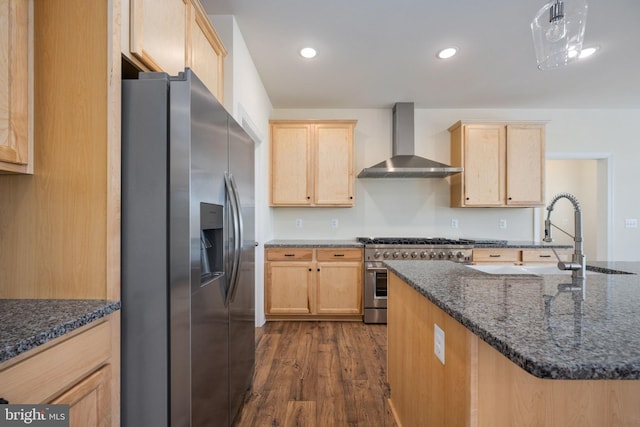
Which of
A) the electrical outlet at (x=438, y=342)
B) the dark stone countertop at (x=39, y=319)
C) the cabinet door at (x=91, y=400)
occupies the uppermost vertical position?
the dark stone countertop at (x=39, y=319)

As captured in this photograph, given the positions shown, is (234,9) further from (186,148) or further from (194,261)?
(194,261)

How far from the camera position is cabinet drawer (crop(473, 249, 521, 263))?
3254mm

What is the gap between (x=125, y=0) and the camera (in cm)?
105

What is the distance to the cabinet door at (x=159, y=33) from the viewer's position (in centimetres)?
108

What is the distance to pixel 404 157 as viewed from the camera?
3.64m

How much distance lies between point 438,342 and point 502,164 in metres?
3.19

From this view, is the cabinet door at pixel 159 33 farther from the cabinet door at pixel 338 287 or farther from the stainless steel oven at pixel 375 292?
the stainless steel oven at pixel 375 292

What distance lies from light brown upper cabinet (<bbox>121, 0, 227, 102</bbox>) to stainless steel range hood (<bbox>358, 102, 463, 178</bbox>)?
6.77 ft

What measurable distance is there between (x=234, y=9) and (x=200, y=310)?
2.05 meters

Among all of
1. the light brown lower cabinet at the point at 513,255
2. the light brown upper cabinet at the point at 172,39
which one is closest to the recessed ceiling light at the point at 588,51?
the light brown lower cabinet at the point at 513,255

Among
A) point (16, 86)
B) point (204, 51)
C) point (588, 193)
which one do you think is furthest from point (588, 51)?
point (16, 86)

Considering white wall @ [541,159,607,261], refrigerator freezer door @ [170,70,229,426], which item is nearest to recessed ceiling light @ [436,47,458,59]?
refrigerator freezer door @ [170,70,229,426]

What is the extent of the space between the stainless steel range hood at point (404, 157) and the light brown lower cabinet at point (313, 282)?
1.03 m

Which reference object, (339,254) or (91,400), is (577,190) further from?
(91,400)
